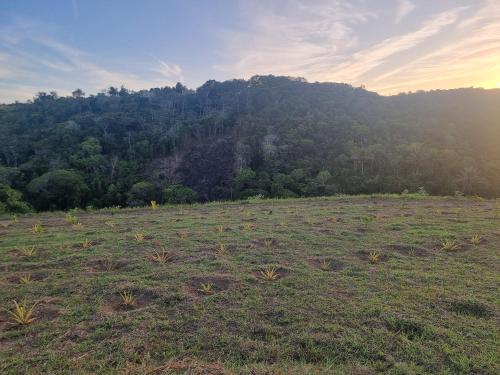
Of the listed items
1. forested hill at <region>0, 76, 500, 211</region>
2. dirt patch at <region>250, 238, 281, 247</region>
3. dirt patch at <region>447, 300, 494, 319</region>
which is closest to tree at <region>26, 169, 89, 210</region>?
forested hill at <region>0, 76, 500, 211</region>

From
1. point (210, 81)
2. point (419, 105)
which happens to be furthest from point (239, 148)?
point (210, 81)

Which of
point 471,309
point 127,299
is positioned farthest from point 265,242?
point 471,309

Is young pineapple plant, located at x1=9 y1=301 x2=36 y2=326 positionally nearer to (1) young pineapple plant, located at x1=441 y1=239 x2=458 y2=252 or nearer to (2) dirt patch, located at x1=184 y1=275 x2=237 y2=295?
(2) dirt patch, located at x1=184 y1=275 x2=237 y2=295

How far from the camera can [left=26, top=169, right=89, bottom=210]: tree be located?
35.7m

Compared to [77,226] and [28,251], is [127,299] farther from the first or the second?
[77,226]

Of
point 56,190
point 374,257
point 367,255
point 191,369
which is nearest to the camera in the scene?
point 191,369

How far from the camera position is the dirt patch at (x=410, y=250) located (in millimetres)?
5562

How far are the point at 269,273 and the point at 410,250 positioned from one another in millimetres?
2977

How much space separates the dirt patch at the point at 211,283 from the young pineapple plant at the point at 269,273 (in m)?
0.44

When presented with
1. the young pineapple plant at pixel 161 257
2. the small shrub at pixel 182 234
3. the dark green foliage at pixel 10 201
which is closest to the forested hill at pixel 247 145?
the dark green foliage at pixel 10 201

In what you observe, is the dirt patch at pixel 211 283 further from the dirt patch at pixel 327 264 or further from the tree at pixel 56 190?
the tree at pixel 56 190

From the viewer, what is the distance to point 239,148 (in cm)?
5300

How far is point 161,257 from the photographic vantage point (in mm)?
5363

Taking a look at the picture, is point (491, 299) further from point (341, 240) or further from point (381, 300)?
point (341, 240)
